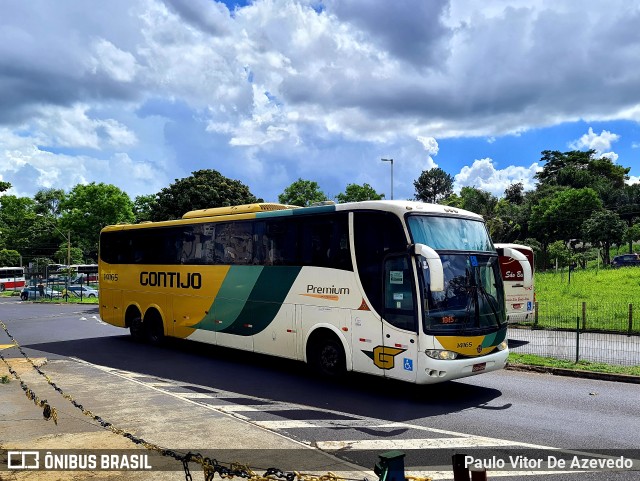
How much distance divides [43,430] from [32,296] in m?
46.0

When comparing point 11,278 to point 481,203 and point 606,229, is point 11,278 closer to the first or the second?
point 481,203

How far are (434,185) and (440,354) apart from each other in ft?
322

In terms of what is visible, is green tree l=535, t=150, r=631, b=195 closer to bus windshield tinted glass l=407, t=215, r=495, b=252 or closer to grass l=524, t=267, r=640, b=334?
grass l=524, t=267, r=640, b=334

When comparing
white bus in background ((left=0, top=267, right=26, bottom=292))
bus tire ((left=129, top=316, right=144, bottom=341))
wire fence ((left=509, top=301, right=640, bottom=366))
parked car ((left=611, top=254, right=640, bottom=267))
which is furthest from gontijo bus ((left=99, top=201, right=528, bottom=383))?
white bus in background ((left=0, top=267, right=26, bottom=292))

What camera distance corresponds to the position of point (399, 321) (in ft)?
32.7

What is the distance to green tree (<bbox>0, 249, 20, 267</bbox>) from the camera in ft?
256

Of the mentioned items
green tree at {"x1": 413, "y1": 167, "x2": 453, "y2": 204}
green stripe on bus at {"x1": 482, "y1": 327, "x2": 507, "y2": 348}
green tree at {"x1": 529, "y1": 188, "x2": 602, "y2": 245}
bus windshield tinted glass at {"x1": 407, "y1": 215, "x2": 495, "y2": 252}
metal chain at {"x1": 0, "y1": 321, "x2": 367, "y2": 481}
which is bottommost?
metal chain at {"x1": 0, "y1": 321, "x2": 367, "y2": 481}

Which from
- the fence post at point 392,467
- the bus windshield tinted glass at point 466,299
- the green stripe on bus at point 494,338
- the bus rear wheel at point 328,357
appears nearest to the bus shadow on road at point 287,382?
the bus rear wheel at point 328,357

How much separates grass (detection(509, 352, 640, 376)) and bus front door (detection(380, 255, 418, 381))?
4.80 meters

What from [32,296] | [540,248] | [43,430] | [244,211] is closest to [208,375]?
[244,211]

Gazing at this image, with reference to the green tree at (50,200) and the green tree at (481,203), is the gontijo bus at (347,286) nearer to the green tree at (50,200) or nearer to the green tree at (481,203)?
the green tree at (481,203)

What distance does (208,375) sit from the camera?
12.4 meters

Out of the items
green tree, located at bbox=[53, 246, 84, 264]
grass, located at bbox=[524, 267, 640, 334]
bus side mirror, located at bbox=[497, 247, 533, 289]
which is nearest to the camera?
bus side mirror, located at bbox=[497, 247, 533, 289]

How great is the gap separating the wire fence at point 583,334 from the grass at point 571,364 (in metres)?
0.43
